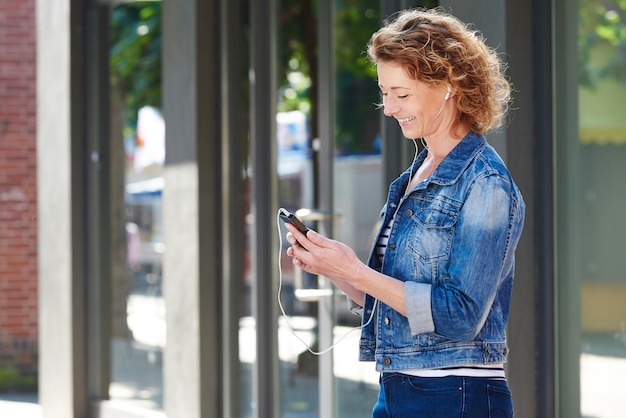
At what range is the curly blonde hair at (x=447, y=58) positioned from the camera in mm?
2422

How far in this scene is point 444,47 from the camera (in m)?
2.43

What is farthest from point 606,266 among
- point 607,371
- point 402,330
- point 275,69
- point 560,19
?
point 275,69

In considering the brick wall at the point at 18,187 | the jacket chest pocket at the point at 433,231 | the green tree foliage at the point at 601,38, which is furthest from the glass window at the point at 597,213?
the brick wall at the point at 18,187

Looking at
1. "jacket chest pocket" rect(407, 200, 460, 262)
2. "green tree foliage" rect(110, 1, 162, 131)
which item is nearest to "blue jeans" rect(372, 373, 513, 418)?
"jacket chest pocket" rect(407, 200, 460, 262)

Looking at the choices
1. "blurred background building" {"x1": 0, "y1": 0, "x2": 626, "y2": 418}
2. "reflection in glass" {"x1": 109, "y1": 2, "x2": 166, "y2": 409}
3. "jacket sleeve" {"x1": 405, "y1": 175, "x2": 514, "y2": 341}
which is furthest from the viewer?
"reflection in glass" {"x1": 109, "y1": 2, "x2": 166, "y2": 409}

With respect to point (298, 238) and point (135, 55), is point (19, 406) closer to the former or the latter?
point (135, 55)

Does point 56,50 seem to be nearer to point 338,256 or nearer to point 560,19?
point 560,19

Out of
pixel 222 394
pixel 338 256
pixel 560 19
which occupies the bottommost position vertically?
pixel 222 394

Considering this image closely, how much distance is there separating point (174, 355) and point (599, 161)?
2988 mm

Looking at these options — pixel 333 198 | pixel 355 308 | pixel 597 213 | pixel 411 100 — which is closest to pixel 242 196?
pixel 333 198

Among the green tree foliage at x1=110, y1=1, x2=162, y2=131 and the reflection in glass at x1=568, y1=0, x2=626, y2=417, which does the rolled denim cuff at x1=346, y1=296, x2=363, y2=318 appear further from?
the green tree foliage at x1=110, y1=1, x2=162, y2=131

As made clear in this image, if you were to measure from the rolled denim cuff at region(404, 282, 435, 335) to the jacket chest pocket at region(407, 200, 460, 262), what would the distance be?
0.07m

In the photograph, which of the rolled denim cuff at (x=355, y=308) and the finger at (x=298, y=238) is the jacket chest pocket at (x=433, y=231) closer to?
the finger at (x=298, y=238)

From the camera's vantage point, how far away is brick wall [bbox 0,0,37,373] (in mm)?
10234
